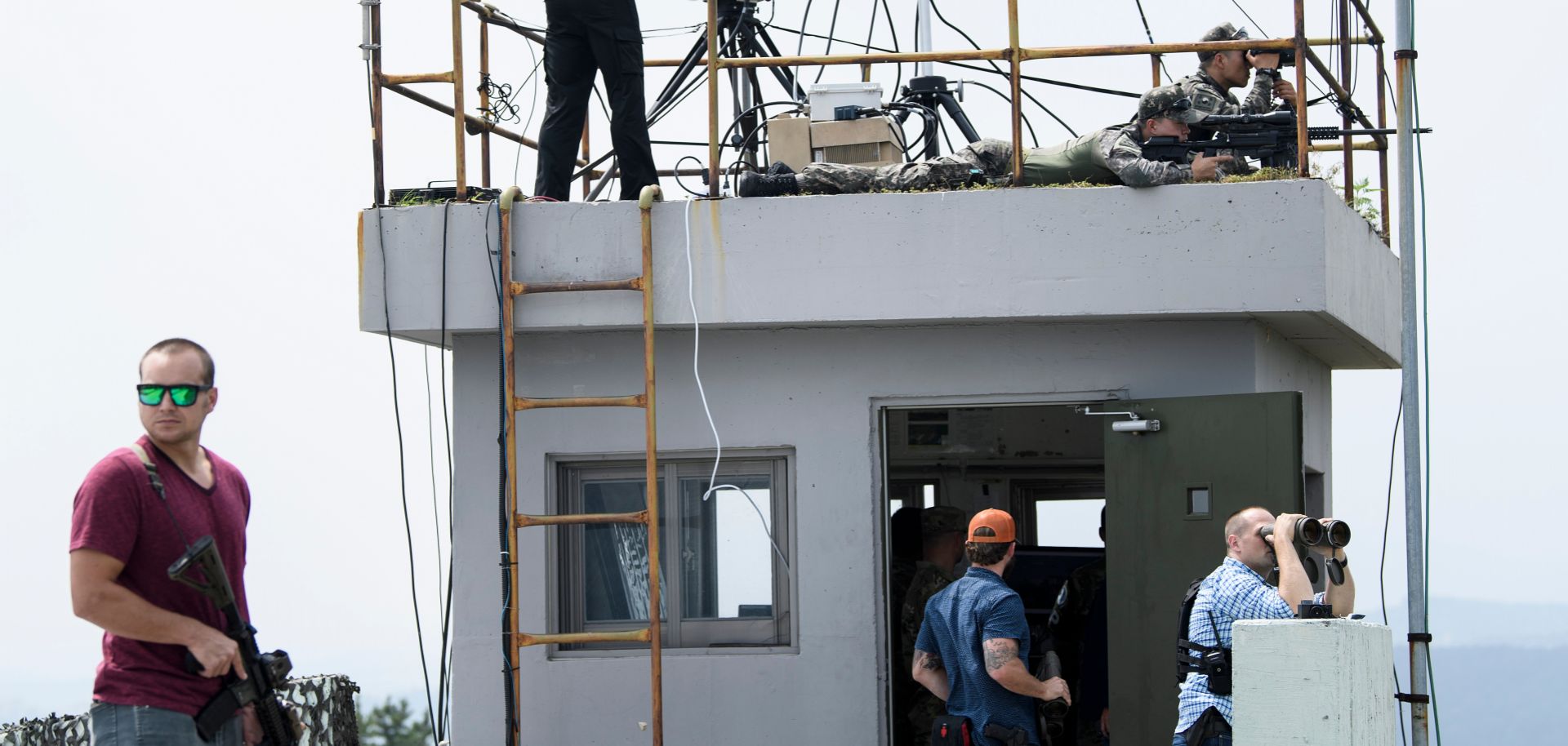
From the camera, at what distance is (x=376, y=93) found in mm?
8914

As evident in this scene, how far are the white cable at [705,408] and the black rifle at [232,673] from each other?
11.2ft

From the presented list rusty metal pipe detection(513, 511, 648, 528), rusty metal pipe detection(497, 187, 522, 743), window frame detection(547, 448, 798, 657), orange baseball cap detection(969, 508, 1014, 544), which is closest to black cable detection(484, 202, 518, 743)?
rusty metal pipe detection(497, 187, 522, 743)

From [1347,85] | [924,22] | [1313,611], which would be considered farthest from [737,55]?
[1313,611]

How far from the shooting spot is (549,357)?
884 cm

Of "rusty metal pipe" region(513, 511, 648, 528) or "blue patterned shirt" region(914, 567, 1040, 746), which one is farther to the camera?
"rusty metal pipe" region(513, 511, 648, 528)

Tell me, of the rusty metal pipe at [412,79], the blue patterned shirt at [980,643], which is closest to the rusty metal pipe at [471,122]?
the rusty metal pipe at [412,79]

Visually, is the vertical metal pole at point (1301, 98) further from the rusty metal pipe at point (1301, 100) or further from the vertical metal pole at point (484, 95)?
the vertical metal pole at point (484, 95)

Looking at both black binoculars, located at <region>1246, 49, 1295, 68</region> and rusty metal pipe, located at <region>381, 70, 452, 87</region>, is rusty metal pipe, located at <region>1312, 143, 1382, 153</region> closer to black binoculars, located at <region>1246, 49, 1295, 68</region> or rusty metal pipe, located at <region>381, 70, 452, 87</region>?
black binoculars, located at <region>1246, 49, 1295, 68</region>

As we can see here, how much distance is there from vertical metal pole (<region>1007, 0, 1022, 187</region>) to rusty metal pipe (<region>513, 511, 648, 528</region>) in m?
2.34

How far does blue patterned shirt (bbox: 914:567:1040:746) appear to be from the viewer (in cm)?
702

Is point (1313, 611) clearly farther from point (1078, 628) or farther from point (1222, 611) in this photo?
point (1078, 628)

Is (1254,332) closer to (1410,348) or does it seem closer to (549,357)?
(1410,348)

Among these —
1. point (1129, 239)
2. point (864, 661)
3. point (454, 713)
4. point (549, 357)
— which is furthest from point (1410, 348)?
point (454, 713)

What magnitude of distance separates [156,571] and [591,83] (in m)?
4.76
